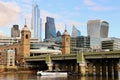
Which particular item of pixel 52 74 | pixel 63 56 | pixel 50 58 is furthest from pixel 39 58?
pixel 52 74

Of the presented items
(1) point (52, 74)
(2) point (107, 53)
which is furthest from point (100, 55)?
(1) point (52, 74)

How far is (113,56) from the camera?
130 metres

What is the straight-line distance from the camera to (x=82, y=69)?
14988cm

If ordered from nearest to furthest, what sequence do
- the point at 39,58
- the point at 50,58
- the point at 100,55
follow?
the point at 100,55
the point at 50,58
the point at 39,58

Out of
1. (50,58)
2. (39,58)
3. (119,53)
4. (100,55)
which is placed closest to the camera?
(119,53)

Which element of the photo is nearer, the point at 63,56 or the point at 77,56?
the point at 77,56

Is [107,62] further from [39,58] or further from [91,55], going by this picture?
[39,58]

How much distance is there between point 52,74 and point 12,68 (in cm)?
4934

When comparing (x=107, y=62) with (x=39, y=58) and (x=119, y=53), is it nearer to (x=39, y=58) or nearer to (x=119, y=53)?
(x=119, y=53)

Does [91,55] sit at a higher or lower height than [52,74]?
higher

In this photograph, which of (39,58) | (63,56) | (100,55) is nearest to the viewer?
(100,55)

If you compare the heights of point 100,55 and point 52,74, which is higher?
point 100,55

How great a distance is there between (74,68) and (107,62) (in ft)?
145

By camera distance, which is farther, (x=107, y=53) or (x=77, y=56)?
(x=77, y=56)
